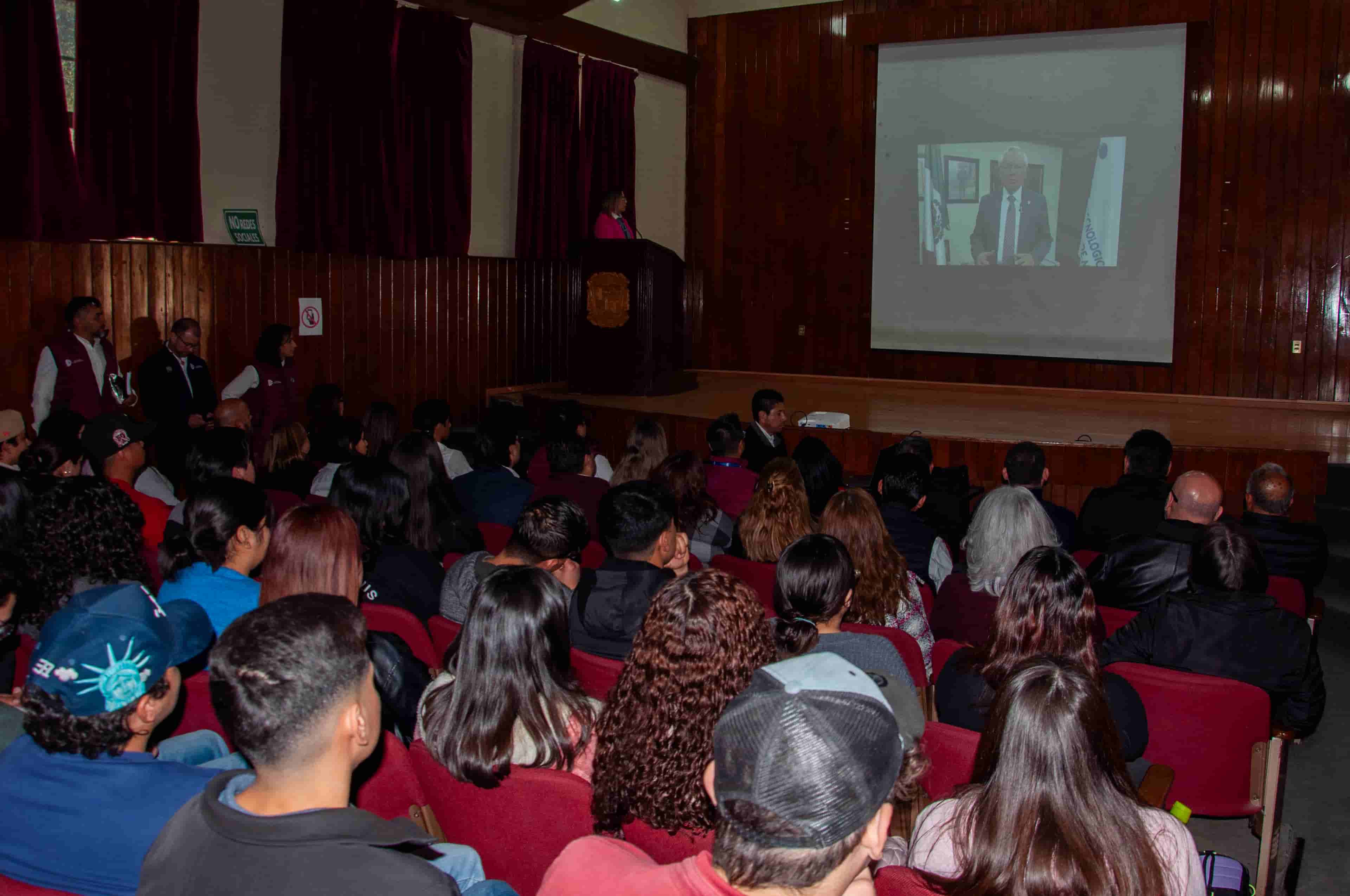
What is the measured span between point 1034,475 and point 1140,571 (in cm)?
125

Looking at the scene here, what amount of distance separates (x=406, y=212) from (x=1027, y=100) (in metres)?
5.68

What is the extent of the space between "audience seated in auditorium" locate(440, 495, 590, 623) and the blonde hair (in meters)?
0.79

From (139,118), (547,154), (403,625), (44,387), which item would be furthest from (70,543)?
(547,154)

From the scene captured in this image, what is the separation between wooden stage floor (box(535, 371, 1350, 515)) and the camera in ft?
22.4

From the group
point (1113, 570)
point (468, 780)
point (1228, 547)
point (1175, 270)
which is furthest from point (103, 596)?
point (1175, 270)

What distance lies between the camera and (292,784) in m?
1.35

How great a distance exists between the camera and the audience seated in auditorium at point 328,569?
8.16ft

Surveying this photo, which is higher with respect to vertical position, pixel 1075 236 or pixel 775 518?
pixel 1075 236

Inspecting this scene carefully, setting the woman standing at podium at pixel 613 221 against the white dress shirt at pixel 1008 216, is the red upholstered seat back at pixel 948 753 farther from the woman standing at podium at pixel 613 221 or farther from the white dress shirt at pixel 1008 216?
the white dress shirt at pixel 1008 216

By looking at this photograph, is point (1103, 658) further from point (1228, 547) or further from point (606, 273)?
point (606, 273)

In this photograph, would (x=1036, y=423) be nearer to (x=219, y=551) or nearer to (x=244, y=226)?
(x=244, y=226)

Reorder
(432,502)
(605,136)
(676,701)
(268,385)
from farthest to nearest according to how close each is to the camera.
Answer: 1. (605,136)
2. (268,385)
3. (432,502)
4. (676,701)

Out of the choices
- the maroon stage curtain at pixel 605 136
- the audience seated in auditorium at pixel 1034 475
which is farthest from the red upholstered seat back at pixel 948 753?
the maroon stage curtain at pixel 605 136

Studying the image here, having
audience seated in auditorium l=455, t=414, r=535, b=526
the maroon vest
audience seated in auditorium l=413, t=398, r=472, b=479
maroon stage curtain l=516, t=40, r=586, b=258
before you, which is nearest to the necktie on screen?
maroon stage curtain l=516, t=40, r=586, b=258
